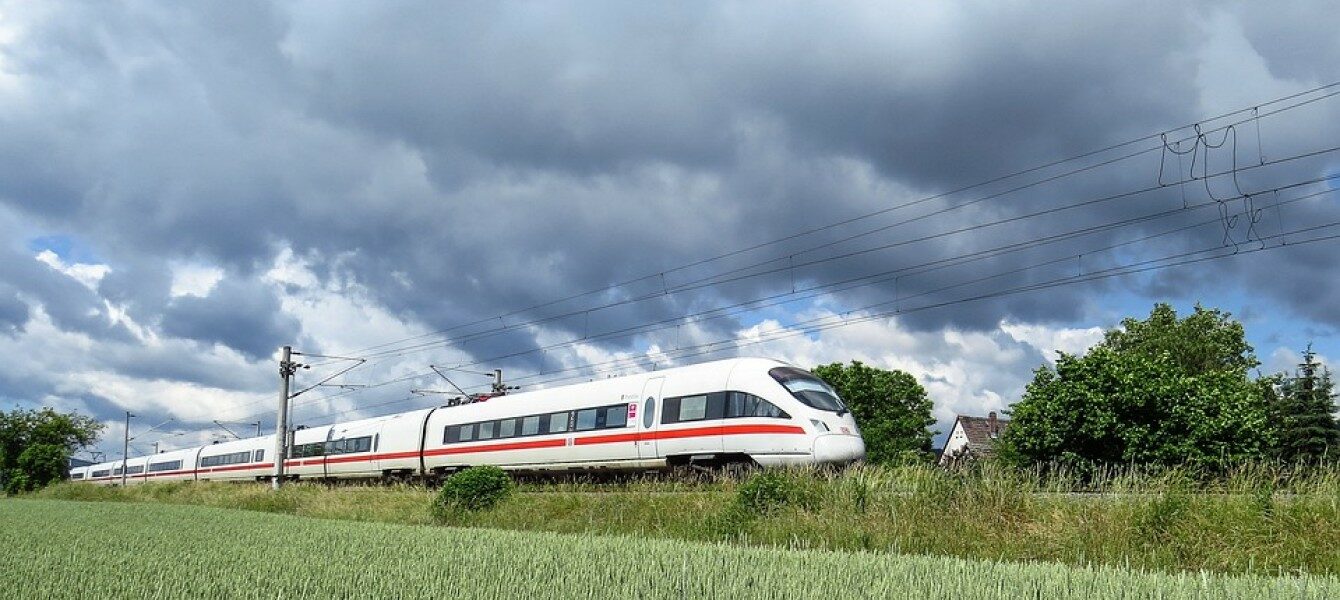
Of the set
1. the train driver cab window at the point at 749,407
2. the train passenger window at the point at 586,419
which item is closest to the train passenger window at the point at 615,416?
the train passenger window at the point at 586,419

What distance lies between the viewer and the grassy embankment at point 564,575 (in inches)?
221

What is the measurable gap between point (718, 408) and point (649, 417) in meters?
2.16

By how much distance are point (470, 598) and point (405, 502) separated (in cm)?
1654

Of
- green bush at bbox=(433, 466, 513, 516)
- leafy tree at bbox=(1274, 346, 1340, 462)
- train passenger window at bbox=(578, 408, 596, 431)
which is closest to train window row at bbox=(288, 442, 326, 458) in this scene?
train passenger window at bbox=(578, 408, 596, 431)

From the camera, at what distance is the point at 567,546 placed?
8508mm

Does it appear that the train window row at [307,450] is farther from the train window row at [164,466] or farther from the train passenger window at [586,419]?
the train window row at [164,466]

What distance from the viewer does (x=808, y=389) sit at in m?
20.3

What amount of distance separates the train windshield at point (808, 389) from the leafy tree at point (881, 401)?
33755 millimetres

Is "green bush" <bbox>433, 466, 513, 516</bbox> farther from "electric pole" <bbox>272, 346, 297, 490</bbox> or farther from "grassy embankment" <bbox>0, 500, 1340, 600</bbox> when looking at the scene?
"electric pole" <bbox>272, 346, 297, 490</bbox>

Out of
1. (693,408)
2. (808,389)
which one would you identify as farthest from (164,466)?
(808,389)

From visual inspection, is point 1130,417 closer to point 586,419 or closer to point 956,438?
point 586,419

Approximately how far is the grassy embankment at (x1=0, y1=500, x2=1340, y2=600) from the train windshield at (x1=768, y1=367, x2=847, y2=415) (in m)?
11.3

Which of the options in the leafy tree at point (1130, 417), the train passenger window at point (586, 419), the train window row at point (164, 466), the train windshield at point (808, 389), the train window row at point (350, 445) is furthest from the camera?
the train window row at point (164, 466)

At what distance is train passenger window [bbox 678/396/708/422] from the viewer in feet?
67.7
